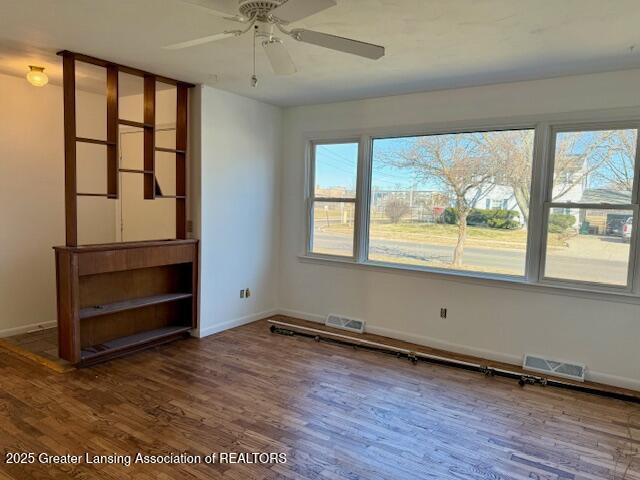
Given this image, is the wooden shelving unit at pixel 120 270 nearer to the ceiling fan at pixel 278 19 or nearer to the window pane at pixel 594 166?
the ceiling fan at pixel 278 19

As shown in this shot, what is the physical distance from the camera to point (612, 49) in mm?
3006

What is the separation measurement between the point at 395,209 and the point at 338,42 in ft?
9.08

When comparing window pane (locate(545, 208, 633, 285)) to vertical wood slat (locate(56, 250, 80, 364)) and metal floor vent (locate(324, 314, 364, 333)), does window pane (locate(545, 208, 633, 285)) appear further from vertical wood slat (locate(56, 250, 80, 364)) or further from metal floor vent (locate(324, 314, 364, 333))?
vertical wood slat (locate(56, 250, 80, 364))

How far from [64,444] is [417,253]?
3475 mm

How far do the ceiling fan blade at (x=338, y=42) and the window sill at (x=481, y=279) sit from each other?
8.68 feet

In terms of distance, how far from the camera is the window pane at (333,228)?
16.6 ft

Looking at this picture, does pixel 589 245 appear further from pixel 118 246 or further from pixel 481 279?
pixel 118 246

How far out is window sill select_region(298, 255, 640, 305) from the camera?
142 inches

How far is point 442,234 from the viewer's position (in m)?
4.48

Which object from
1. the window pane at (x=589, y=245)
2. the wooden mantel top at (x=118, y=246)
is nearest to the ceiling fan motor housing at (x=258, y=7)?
the wooden mantel top at (x=118, y=246)

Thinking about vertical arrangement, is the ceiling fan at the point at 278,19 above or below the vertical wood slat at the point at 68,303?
above

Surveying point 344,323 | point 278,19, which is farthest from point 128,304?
point 278,19

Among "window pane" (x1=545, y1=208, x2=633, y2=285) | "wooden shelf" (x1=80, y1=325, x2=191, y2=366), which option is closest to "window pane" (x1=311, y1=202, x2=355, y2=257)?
"wooden shelf" (x1=80, y1=325, x2=191, y2=366)

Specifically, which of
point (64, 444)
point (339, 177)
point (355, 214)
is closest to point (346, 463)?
point (64, 444)
